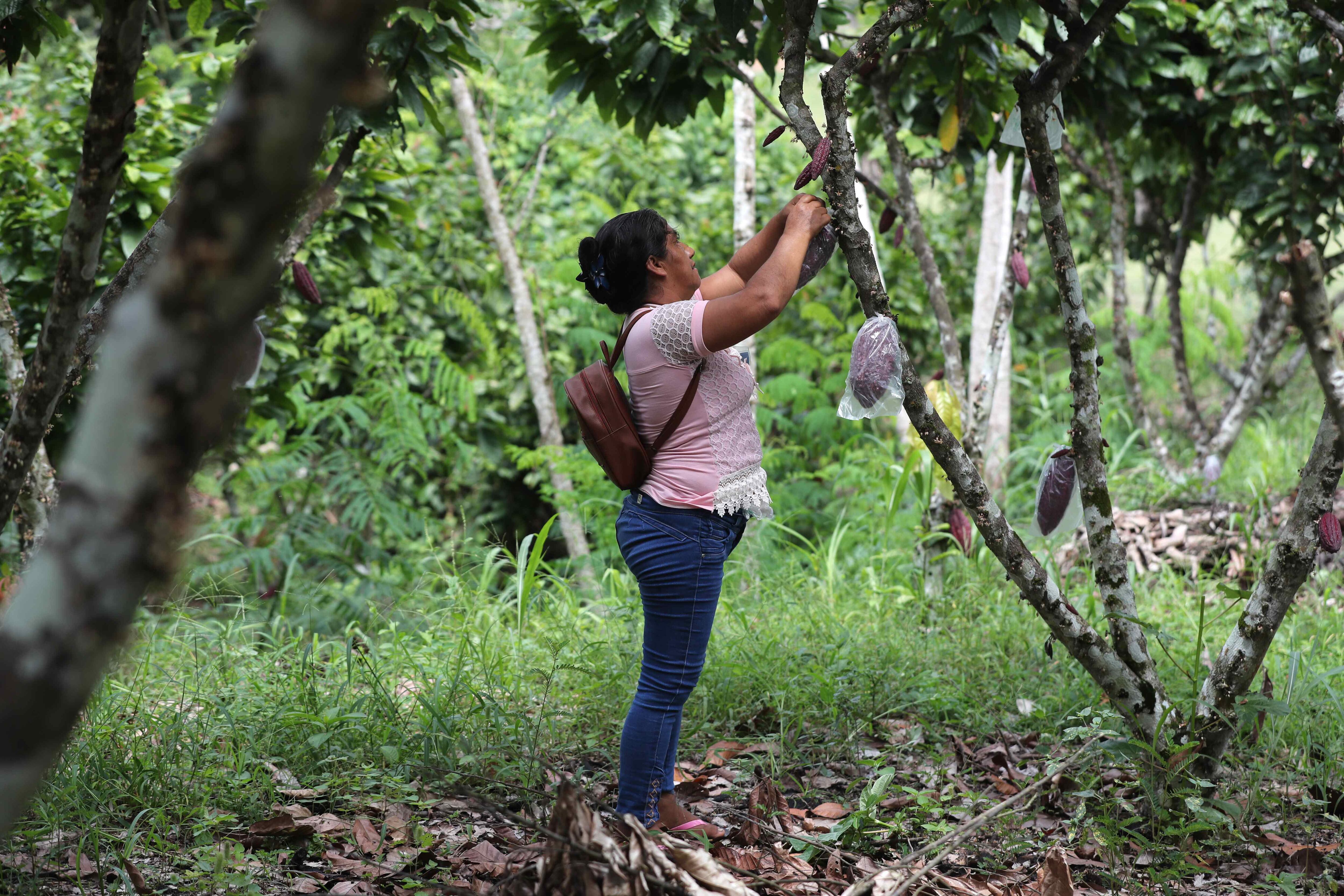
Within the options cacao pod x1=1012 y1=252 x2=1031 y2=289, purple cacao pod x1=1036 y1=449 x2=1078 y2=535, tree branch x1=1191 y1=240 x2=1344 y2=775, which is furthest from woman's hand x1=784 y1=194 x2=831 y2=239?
cacao pod x1=1012 y1=252 x2=1031 y2=289

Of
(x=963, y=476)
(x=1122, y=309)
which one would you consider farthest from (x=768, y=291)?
(x=1122, y=309)

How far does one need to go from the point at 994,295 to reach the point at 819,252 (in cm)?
364

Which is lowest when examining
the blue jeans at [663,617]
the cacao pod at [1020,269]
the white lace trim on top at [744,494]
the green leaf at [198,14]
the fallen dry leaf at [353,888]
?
the fallen dry leaf at [353,888]

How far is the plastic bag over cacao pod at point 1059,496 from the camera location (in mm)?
2482

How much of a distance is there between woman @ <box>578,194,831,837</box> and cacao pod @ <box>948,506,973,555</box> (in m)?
1.71

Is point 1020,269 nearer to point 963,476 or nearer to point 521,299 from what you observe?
point 963,476

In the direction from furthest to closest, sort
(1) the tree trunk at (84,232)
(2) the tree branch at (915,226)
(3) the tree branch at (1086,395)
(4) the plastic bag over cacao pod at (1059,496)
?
(2) the tree branch at (915,226), (4) the plastic bag over cacao pod at (1059,496), (3) the tree branch at (1086,395), (1) the tree trunk at (84,232)

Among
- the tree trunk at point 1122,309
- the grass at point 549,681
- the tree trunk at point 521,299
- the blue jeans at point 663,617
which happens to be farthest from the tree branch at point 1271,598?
the tree trunk at point 521,299

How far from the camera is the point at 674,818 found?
219 cm

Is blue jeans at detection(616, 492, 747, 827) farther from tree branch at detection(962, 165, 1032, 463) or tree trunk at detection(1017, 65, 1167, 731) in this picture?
tree branch at detection(962, 165, 1032, 463)

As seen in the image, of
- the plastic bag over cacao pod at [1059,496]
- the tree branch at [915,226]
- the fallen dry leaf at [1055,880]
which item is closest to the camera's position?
the fallen dry leaf at [1055,880]

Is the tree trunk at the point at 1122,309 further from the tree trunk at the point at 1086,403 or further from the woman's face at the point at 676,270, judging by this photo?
the woman's face at the point at 676,270

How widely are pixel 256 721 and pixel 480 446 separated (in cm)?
349

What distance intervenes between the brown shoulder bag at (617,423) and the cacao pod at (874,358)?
338 millimetres
